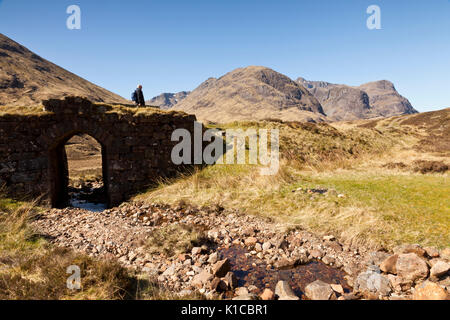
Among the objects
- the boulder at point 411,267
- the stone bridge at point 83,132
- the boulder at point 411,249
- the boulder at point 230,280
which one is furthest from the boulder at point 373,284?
the stone bridge at point 83,132

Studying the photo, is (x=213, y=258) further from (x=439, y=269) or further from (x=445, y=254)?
(x=445, y=254)

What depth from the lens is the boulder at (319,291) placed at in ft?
14.8

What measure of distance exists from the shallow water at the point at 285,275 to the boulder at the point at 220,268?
0.88 feet

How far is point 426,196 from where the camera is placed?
8.21 meters

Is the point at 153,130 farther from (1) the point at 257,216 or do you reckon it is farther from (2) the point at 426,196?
(2) the point at 426,196

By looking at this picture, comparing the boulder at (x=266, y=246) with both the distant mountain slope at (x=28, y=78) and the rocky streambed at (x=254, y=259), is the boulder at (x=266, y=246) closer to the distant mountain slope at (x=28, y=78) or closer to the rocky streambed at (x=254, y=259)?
the rocky streambed at (x=254, y=259)

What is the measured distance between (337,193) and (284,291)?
5.34 meters

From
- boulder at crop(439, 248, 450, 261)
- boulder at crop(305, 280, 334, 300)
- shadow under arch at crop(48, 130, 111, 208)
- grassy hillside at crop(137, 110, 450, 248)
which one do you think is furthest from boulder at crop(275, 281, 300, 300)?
shadow under arch at crop(48, 130, 111, 208)

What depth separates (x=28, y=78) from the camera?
70.4m

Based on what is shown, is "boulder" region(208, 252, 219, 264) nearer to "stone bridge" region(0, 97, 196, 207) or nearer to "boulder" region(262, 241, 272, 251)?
"boulder" region(262, 241, 272, 251)

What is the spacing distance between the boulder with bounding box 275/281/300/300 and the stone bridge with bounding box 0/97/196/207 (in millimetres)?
7952
